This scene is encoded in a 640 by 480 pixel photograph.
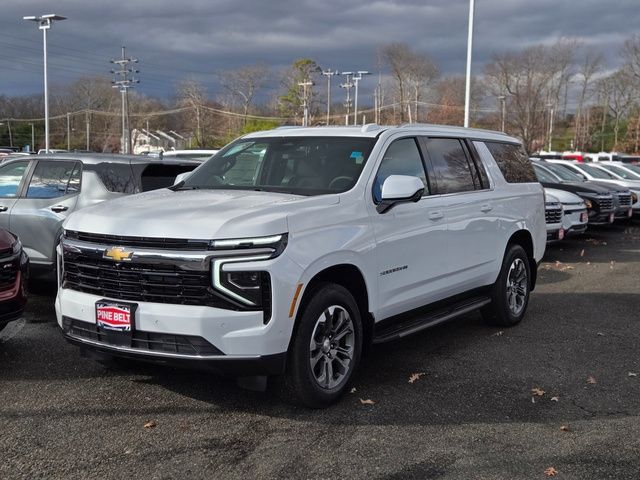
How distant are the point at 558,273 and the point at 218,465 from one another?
8349mm

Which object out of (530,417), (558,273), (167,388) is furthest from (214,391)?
(558,273)

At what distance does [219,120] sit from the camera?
246ft

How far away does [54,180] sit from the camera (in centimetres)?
783

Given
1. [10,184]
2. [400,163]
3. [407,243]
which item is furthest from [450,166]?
[10,184]

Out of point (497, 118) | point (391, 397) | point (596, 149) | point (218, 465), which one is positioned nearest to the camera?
point (218, 465)

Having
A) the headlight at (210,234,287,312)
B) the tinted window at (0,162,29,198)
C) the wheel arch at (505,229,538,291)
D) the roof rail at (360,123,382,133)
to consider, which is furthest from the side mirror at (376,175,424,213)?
the tinted window at (0,162,29,198)

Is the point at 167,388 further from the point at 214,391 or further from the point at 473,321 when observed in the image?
the point at 473,321

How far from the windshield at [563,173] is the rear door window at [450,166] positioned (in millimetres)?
11696

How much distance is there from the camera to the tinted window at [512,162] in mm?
7160

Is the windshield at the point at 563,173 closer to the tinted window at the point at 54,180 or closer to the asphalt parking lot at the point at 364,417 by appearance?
the asphalt parking lot at the point at 364,417

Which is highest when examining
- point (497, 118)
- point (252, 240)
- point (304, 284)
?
point (497, 118)

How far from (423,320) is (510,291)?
1852mm

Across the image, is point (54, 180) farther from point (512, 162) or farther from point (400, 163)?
point (512, 162)

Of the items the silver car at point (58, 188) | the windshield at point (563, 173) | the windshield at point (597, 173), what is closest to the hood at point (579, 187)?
the windshield at point (563, 173)
